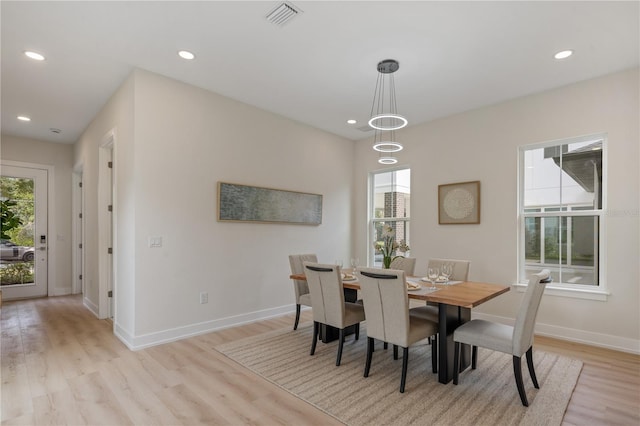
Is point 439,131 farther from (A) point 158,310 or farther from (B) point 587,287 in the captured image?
(A) point 158,310

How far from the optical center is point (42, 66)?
3.43 metres

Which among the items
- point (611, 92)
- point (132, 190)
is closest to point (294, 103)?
point (132, 190)

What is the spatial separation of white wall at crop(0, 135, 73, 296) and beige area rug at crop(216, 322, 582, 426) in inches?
185

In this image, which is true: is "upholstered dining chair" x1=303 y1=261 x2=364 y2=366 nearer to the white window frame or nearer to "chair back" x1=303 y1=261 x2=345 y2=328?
"chair back" x1=303 y1=261 x2=345 y2=328

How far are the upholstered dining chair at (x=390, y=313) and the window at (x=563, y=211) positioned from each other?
217 centimetres

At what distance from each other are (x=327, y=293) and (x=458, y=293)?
114 centimetres

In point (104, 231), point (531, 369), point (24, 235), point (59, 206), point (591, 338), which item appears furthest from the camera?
point (59, 206)

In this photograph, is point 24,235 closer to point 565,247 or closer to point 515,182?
point 515,182

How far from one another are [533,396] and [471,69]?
3.03 metres

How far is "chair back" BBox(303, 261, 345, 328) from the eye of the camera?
9.95ft

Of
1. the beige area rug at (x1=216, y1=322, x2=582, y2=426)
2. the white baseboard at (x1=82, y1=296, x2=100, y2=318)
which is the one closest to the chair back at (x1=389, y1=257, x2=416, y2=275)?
the beige area rug at (x1=216, y1=322, x2=582, y2=426)

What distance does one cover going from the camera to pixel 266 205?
15.3 feet

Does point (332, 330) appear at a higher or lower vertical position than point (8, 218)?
lower

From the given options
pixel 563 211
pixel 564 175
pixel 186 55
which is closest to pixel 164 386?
pixel 186 55
